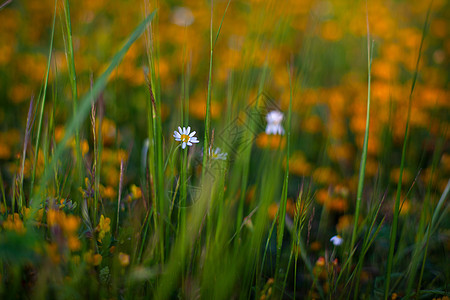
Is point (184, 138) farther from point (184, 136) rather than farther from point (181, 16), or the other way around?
point (181, 16)

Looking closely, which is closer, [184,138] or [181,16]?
[184,138]

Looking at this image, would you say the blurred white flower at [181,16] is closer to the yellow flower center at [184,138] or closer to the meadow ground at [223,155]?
the meadow ground at [223,155]

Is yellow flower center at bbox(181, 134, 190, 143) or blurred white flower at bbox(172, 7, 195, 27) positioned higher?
blurred white flower at bbox(172, 7, 195, 27)

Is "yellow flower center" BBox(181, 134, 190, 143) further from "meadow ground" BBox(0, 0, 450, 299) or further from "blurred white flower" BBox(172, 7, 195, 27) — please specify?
"blurred white flower" BBox(172, 7, 195, 27)

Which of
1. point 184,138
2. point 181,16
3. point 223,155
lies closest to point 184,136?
point 184,138

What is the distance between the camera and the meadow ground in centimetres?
94

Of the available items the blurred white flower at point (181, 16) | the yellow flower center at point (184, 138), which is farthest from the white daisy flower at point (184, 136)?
the blurred white flower at point (181, 16)

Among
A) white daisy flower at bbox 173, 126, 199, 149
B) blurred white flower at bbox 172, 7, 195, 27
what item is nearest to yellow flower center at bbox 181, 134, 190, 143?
white daisy flower at bbox 173, 126, 199, 149

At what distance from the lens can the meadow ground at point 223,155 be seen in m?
0.94

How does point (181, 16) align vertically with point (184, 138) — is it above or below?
above

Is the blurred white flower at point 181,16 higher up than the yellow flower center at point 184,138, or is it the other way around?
the blurred white flower at point 181,16

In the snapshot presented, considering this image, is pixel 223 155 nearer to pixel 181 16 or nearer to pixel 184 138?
pixel 184 138

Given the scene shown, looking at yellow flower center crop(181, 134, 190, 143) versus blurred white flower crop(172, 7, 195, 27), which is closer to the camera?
yellow flower center crop(181, 134, 190, 143)

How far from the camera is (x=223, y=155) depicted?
3.46 feet
